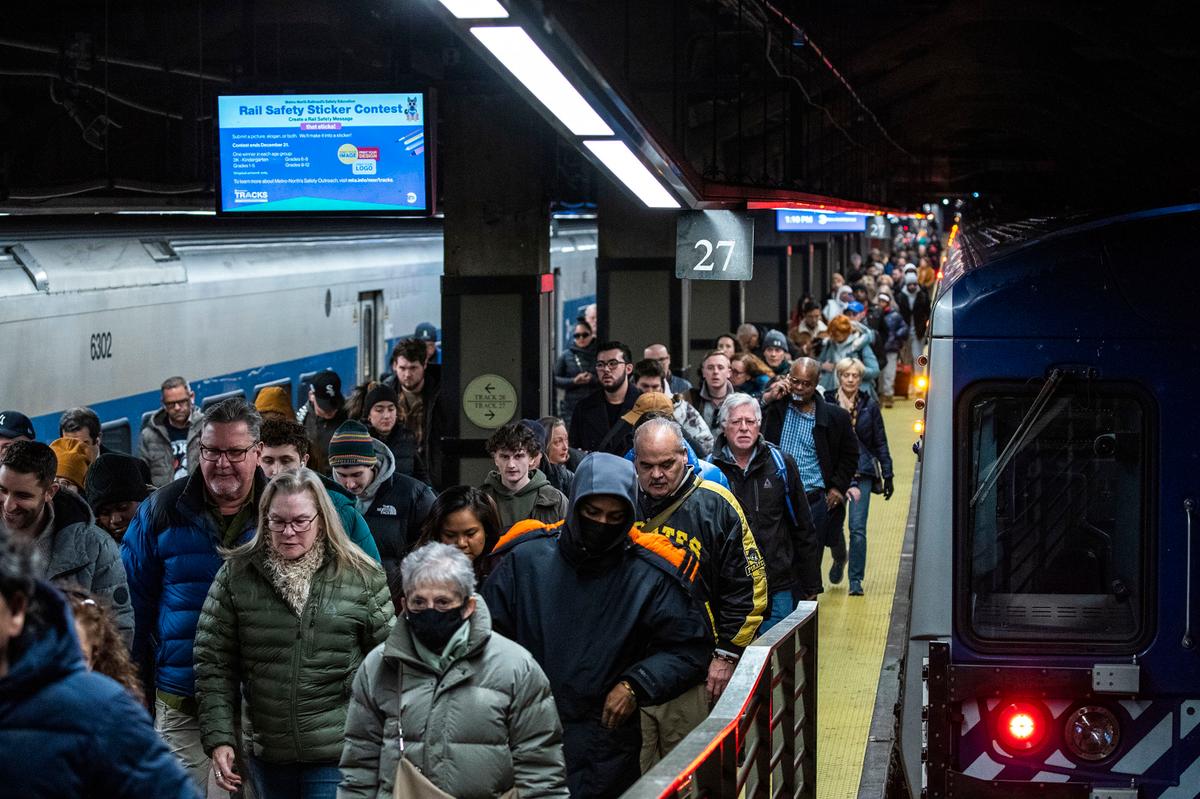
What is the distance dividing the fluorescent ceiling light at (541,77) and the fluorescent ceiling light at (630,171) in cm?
37

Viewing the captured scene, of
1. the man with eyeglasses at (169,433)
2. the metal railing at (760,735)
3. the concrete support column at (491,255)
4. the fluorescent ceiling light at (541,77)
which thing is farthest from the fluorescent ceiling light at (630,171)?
the man with eyeglasses at (169,433)

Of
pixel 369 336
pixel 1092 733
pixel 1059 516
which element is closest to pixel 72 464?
pixel 1059 516

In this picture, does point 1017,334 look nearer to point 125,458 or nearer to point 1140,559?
point 1140,559

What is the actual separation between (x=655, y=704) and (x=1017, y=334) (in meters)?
1.67

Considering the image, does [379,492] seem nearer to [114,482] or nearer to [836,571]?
[114,482]

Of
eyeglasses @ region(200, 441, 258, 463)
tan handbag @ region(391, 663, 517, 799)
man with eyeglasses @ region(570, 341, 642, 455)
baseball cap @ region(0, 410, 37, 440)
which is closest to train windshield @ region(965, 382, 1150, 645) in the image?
tan handbag @ region(391, 663, 517, 799)

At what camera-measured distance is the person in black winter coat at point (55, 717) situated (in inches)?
99.3

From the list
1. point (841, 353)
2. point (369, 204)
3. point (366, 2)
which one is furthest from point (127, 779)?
point (841, 353)

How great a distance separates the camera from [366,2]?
14.0 metres

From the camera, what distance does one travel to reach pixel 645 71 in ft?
47.2

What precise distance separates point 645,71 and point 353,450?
8039mm

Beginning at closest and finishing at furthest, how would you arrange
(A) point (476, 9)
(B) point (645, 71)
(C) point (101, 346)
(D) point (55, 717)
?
(D) point (55, 717)
(A) point (476, 9)
(C) point (101, 346)
(B) point (645, 71)

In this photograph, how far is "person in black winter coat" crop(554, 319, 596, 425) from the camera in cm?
1441

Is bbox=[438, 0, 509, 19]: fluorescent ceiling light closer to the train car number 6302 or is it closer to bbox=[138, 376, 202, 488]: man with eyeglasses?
bbox=[138, 376, 202, 488]: man with eyeglasses
